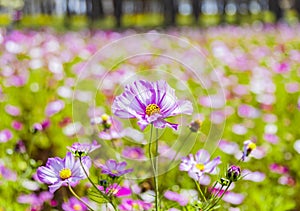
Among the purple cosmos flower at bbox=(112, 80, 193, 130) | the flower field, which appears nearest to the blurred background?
the flower field

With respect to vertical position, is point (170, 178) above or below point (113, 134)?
below

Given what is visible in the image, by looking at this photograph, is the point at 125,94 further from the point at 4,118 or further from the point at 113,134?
the point at 4,118

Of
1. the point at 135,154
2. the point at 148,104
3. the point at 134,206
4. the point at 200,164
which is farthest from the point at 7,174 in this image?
the point at 148,104

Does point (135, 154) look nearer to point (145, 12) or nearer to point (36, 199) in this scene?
point (36, 199)

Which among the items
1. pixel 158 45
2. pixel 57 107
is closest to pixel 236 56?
pixel 158 45

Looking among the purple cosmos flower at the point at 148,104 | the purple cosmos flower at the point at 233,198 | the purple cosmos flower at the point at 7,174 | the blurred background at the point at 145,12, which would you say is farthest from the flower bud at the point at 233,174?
the blurred background at the point at 145,12

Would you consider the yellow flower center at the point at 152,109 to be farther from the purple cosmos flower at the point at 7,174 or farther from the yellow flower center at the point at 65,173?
the purple cosmos flower at the point at 7,174
